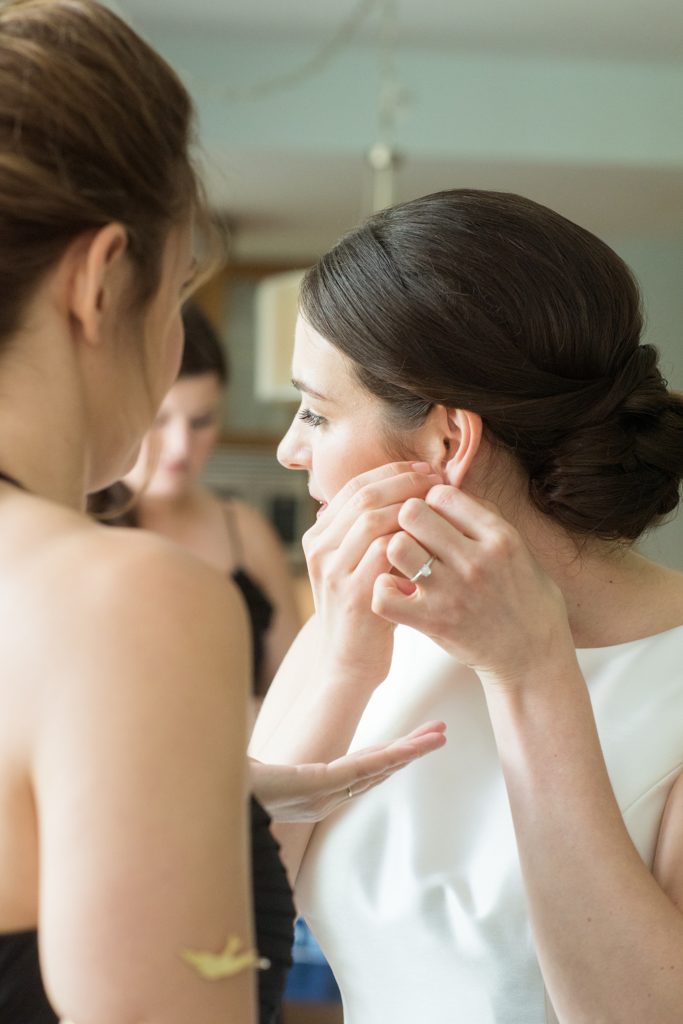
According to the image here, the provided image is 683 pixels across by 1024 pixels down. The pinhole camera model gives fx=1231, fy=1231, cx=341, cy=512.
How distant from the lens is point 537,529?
1.29 metres

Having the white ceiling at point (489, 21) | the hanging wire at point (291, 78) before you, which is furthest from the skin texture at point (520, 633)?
the hanging wire at point (291, 78)

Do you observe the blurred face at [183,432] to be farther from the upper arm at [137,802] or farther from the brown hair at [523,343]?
the upper arm at [137,802]

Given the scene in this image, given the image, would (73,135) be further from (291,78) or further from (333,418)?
(291,78)

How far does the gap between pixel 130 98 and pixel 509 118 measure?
186 inches

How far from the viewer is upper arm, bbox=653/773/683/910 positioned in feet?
3.59

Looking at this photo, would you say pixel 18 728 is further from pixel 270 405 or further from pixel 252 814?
pixel 270 405

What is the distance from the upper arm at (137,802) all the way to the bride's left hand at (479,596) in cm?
48

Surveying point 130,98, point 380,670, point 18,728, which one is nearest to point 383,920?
point 380,670

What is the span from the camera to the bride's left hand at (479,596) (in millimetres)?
1097

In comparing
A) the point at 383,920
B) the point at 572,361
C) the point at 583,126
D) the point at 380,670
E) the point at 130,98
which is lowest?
the point at 583,126

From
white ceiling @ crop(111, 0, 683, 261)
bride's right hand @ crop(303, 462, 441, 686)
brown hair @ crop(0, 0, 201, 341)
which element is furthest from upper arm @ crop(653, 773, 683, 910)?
white ceiling @ crop(111, 0, 683, 261)

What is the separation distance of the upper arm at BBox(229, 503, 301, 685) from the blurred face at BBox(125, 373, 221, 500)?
202 mm

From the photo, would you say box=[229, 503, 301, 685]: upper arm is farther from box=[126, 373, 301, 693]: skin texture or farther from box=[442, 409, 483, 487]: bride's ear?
box=[442, 409, 483, 487]: bride's ear

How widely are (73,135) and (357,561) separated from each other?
1.91 ft
